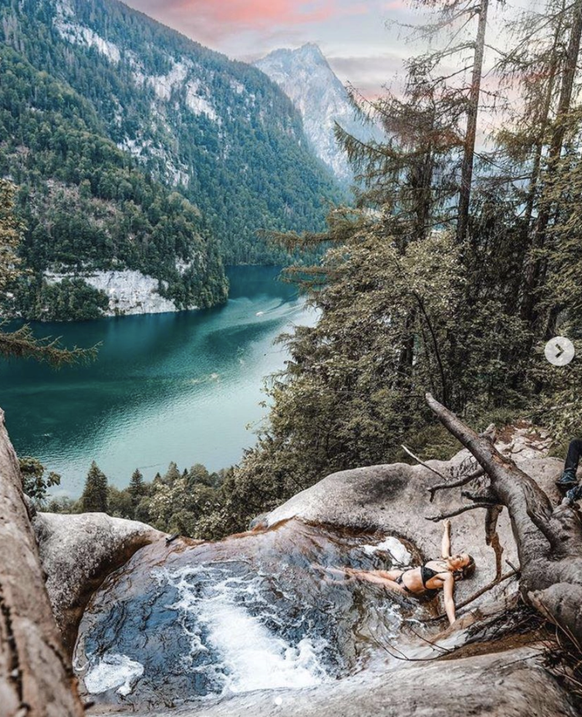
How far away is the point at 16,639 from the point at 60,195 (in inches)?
5782

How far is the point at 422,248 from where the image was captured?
9500 millimetres

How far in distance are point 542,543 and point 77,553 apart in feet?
19.5

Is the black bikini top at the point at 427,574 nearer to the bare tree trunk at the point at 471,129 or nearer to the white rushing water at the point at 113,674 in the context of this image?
the white rushing water at the point at 113,674

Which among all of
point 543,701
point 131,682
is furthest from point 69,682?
point 131,682

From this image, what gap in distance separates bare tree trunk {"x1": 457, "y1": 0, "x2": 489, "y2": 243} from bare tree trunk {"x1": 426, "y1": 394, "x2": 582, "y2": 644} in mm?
8933

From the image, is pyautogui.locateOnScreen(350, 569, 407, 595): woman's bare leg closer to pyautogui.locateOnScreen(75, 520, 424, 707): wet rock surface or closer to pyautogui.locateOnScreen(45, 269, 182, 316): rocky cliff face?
pyautogui.locateOnScreen(75, 520, 424, 707): wet rock surface

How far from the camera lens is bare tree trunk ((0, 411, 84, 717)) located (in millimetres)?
862

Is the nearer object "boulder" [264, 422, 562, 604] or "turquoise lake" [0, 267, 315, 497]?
"boulder" [264, 422, 562, 604]

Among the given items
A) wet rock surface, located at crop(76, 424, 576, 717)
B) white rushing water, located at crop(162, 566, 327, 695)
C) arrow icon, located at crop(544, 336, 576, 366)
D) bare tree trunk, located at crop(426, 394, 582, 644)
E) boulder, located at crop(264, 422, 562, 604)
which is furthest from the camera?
arrow icon, located at crop(544, 336, 576, 366)

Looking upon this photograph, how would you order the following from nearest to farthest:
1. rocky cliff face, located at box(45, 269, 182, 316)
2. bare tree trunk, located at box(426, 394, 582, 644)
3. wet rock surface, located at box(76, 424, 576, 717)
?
bare tree trunk, located at box(426, 394, 582, 644) < wet rock surface, located at box(76, 424, 576, 717) < rocky cliff face, located at box(45, 269, 182, 316)

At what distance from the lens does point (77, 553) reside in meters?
6.16

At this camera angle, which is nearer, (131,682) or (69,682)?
(69,682)

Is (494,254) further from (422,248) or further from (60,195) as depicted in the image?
(60,195)

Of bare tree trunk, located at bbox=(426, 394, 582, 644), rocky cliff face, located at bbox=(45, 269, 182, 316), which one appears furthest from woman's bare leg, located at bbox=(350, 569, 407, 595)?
rocky cliff face, located at bbox=(45, 269, 182, 316)
